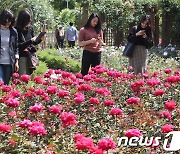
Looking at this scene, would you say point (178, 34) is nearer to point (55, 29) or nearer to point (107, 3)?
point (107, 3)

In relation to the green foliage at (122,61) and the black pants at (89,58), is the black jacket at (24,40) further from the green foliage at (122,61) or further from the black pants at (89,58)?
the green foliage at (122,61)

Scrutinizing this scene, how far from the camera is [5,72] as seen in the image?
5.34 metres

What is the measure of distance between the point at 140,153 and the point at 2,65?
9.60 feet

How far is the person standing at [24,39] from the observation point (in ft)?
17.8

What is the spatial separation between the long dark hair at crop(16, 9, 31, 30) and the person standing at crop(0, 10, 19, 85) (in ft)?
0.49

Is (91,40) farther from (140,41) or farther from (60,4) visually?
(60,4)

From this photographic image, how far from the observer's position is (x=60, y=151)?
261 centimetres

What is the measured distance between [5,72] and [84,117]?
6.83ft

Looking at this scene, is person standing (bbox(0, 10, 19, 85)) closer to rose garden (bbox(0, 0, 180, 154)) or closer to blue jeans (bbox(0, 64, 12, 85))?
blue jeans (bbox(0, 64, 12, 85))

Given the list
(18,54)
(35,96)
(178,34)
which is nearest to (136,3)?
(178,34)

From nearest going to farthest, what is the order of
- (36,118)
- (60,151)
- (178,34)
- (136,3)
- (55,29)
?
1. (60,151)
2. (36,118)
3. (178,34)
4. (136,3)
5. (55,29)

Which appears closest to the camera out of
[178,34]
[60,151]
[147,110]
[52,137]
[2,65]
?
[60,151]

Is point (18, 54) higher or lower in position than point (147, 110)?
higher

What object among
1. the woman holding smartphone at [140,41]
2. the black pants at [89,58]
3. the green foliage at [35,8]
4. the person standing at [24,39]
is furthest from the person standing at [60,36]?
the person standing at [24,39]
